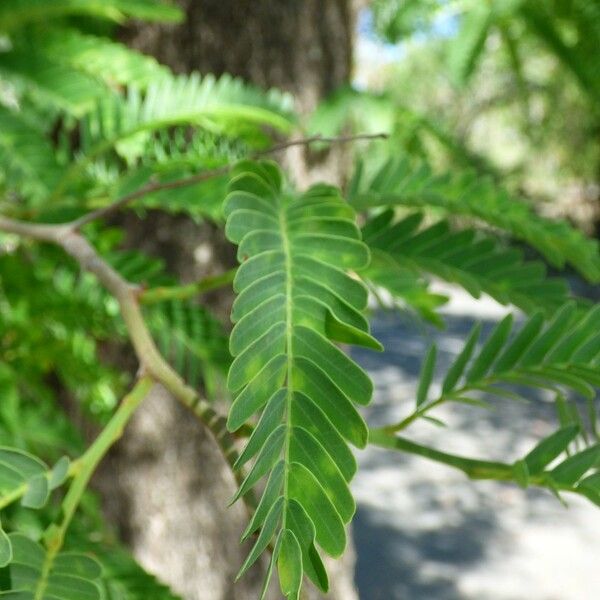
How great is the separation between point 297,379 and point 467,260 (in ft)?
0.81

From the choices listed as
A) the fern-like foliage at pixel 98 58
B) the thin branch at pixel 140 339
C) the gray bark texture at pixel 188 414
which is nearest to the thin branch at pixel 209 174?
the thin branch at pixel 140 339

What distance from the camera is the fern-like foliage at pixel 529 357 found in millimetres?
365

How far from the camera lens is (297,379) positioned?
268 millimetres

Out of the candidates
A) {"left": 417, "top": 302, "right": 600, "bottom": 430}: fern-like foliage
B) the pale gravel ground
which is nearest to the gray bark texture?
{"left": 417, "top": 302, "right": 600, "bottom": 430}: fern-like foliage

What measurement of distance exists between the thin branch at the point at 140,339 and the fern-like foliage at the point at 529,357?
11 centimetres

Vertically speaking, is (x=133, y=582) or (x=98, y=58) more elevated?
(x=98, y=58)

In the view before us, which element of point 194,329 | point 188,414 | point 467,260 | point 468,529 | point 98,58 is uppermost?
point 467,260

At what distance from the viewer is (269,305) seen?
0.29 metres

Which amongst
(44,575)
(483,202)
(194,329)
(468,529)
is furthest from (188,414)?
(468,529)

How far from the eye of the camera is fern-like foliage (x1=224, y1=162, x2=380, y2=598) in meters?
0.24

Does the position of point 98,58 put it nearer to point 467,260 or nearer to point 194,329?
point 194,329

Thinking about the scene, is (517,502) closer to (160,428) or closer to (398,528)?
(398,528)

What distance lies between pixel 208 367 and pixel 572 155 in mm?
7478

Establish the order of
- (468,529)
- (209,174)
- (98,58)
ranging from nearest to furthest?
1. (209,174)
2. (98,58)
3. (468,529)
